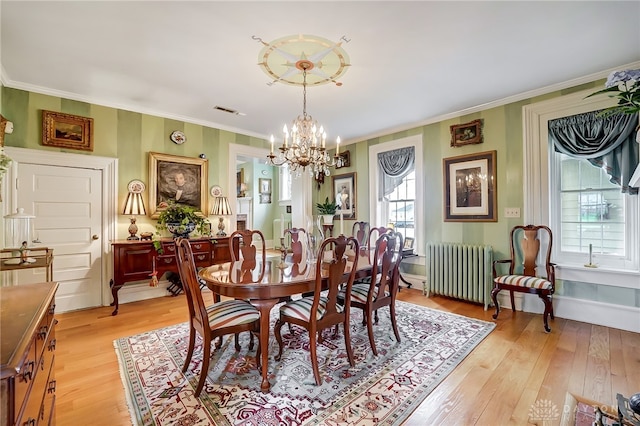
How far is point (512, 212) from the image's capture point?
11.6 ft

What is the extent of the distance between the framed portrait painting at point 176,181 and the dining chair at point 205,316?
2381 millimetres

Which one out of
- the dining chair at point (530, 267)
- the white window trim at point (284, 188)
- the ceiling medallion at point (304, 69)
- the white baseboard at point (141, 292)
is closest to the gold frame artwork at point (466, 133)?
the dining chair at point (530, 267)

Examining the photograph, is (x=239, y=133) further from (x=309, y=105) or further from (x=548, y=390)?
(x=548, y=390)

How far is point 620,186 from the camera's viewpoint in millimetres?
2877

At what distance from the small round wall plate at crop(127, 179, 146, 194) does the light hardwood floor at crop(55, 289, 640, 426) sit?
5.29 ft

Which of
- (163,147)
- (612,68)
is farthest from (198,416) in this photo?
(612,68)

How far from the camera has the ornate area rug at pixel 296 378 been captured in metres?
1.65

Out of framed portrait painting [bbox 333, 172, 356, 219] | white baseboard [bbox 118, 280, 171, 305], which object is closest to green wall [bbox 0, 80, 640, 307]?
white baseboard [bbox 118, 280, 171, 305]

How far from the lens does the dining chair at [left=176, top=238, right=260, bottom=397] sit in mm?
1840

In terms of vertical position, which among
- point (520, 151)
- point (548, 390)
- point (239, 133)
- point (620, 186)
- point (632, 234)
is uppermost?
point (239, 133)

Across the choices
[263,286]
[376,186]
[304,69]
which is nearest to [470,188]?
[376,186]

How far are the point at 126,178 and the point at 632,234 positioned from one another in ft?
19.2

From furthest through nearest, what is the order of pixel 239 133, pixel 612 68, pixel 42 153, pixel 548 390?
pixel 239 133 < pixel 42 153 < pixel 612 68 < pixel 548 390

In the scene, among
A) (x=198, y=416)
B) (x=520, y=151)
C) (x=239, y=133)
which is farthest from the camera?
(x=239, y=133)
